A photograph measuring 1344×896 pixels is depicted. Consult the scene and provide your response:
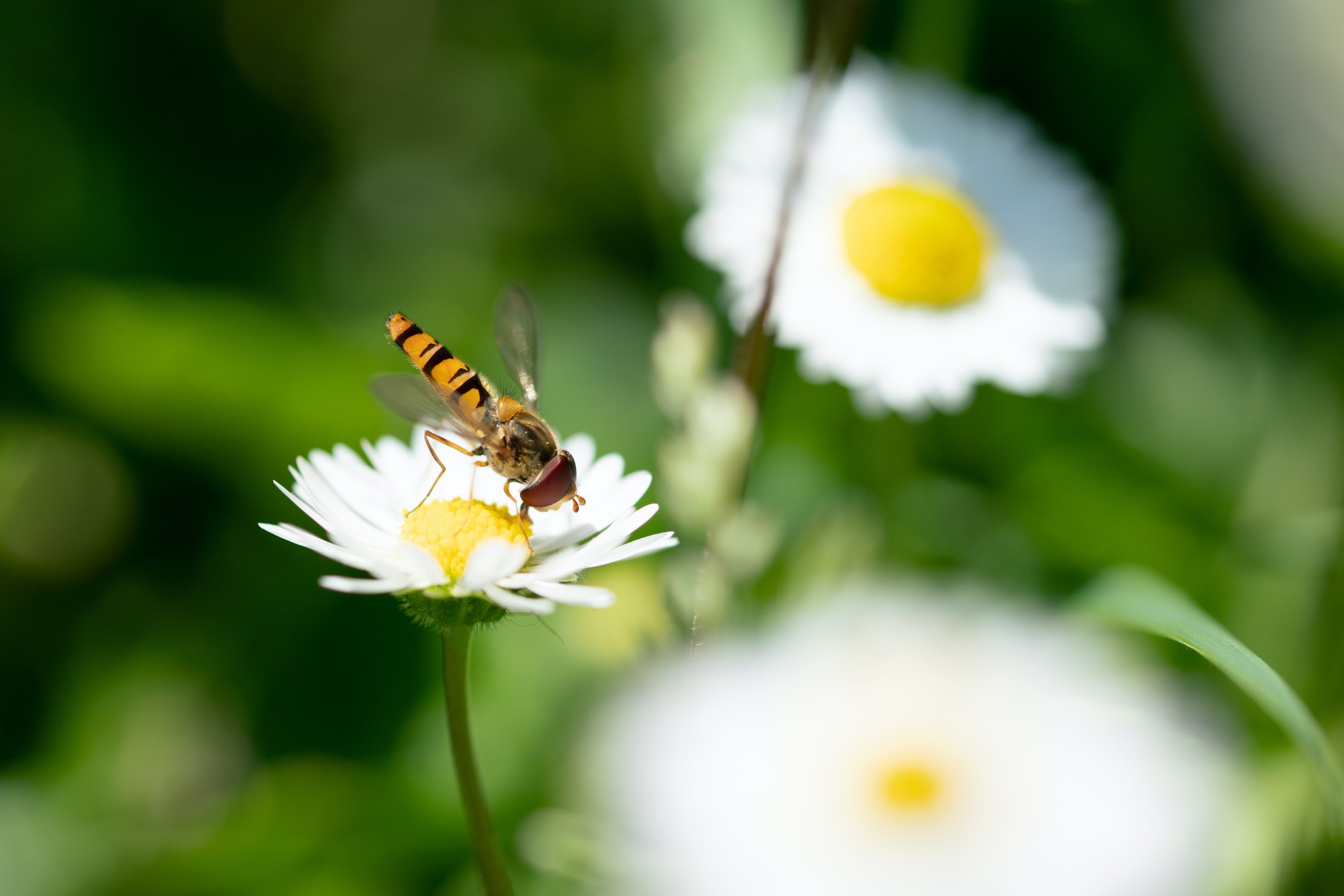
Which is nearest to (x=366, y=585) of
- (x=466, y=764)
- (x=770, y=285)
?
(x=466, y=764)

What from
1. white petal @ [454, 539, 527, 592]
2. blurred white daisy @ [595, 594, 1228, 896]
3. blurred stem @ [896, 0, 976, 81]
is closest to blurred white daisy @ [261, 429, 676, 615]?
white petal @ [454, 539, 527, 592]

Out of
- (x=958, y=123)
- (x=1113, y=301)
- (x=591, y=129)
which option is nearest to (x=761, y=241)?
(x=958, y=123)

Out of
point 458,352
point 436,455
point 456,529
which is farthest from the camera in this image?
point 458,352

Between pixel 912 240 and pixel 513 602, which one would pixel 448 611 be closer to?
pixel 513 602

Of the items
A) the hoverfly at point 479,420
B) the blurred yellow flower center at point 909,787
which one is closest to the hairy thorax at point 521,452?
the hoverfly at point 479,420

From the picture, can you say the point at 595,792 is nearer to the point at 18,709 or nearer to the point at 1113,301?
the point at 18,709

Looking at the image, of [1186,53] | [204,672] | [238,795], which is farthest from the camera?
[1186,53]

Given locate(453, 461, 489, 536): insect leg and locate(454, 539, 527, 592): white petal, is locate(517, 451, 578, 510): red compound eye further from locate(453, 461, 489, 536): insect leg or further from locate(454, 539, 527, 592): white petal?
locate(454, 539, 527, 592): white petal

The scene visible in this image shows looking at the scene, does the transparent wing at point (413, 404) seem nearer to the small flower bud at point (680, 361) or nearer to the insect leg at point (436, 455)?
the insect leg at point (436, 455)
